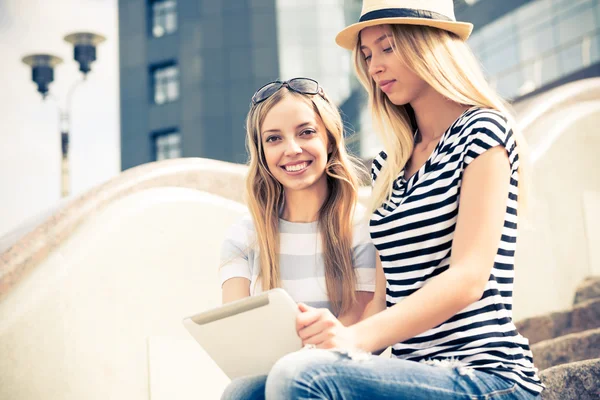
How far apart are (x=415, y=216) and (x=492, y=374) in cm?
54

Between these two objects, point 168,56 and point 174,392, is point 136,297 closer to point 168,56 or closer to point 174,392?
point 174,392

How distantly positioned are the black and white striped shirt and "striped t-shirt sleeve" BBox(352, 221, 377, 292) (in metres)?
0.43

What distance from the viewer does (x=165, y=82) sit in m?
29.3

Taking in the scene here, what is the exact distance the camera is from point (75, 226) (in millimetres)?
4254

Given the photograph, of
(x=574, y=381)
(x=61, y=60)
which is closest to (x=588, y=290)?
(x=574, y=381)

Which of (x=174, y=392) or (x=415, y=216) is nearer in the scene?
(x=415, y=216)

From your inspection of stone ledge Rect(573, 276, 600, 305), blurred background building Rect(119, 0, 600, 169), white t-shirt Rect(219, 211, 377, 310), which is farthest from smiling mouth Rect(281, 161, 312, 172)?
blurred background building Rect(119, 0, 600, 169)

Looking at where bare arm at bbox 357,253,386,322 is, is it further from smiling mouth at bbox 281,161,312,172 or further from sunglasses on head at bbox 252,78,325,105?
sunglasses on head at bbox 252,78,325,105

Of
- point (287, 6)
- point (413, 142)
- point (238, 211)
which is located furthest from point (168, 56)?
point (413, 142)

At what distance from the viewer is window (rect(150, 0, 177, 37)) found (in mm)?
29469

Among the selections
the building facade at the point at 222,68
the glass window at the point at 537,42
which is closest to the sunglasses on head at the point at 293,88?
the glass window at the point at 537,42

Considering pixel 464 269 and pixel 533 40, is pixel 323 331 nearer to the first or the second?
pixel 464 269

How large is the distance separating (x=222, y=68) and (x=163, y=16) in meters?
4.05

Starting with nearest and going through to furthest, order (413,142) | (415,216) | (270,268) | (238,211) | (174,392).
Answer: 1. (415,216)
2. (413,142)
3. (270,268)
4. (174,392)
5. (238,211)
